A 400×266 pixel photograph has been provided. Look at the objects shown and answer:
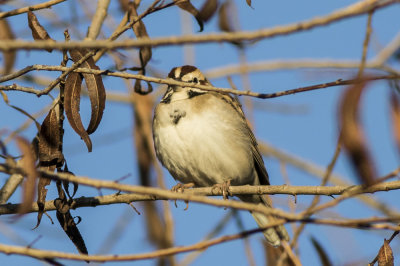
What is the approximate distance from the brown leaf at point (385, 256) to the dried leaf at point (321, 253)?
0.22 m

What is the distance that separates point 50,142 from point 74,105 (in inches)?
14.4

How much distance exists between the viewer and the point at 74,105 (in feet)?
9.24

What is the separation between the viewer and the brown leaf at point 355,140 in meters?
1.35

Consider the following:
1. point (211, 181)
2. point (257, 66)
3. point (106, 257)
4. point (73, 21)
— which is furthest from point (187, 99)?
point (106, 257)

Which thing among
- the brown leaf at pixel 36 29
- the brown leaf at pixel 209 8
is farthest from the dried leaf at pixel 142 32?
the brown leaf at pixel 36 29

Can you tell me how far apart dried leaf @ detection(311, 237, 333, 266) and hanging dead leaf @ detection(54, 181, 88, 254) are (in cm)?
113

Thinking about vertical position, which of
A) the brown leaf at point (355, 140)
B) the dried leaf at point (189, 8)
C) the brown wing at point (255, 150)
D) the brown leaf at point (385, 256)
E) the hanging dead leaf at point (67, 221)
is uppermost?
the brown wing at point (255, 150)

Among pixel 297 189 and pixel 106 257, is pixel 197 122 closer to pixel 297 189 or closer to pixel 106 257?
pixel 297 189

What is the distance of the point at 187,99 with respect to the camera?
4.92 m

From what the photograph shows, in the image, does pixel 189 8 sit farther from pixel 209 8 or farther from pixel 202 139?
pixel 202 139

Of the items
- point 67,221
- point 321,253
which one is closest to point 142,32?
Result: point 67,221

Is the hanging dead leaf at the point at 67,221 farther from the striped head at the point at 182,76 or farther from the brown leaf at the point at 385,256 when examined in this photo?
the striped head at the point at 182,76

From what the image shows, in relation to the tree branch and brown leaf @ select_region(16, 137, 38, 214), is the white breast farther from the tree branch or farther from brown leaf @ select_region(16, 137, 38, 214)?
the tree branch

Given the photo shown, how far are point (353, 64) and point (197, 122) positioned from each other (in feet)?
6.30
